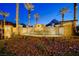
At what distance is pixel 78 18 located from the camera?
3.24 m

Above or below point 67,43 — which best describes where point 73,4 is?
above

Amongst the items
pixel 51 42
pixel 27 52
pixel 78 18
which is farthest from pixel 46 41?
pixel 78 18

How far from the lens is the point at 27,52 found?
326cm

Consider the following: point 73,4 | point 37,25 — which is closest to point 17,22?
point 37,25

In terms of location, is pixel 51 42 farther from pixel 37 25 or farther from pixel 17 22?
pixel 17 22

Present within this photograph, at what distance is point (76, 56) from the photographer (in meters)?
3.24

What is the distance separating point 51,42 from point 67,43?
0.64 ft

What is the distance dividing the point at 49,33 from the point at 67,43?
0.25 m

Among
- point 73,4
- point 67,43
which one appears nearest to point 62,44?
point 67,43

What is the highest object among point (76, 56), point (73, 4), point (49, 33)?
point (73, 4)

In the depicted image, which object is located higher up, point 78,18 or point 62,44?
point 78,18

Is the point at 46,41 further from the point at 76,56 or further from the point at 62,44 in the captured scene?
the point at 76,56

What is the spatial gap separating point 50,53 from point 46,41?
15cm

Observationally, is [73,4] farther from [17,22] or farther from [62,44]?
[17,22]
